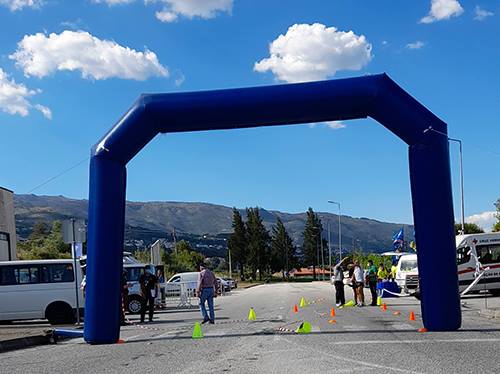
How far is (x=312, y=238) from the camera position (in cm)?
13975

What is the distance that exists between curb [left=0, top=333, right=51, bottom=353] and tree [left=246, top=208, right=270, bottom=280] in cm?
11163

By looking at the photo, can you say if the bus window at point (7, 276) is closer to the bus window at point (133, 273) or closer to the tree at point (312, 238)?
the bus window at point (133, 273)

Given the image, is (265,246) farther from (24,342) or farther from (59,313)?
(24,342)

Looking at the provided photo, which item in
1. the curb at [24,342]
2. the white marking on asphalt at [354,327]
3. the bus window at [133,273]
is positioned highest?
the bus window at [133,273]

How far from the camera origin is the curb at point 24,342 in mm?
13766

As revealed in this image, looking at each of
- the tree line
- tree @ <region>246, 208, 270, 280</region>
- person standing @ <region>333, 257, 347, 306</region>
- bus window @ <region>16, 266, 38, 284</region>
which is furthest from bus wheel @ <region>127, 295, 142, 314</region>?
tree @ <region>246, 208, 270, 280</region>

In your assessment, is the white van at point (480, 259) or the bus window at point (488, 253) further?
the bus window at point (488, 253)

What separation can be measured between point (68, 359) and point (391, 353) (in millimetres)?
5309

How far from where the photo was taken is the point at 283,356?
10.3 m

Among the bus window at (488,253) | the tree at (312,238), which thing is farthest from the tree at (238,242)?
the bus window at (488,253)

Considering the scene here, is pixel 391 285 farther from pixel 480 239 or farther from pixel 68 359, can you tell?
pixel 68 359

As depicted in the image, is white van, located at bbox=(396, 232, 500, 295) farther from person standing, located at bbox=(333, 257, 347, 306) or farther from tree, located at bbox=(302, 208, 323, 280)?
tree, located at bbox=(302, 208, 323, 280)

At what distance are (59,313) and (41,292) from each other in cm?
89

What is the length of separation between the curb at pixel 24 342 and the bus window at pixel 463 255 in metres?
18.7
